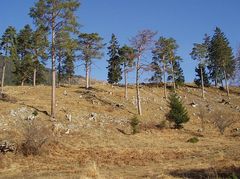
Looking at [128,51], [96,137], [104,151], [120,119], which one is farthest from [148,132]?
[128,51]

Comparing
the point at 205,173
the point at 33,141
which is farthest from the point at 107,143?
the point at 205,173

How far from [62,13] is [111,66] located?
4208 centimetres

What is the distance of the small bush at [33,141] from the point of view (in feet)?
76.3

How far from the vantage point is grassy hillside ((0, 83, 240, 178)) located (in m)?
18.0

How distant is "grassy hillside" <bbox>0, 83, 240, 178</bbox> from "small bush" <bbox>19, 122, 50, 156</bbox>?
0.23ft

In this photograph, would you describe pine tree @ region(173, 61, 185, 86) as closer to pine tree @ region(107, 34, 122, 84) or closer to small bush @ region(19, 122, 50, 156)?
pine tree @ region(107, 34, 122, 84)

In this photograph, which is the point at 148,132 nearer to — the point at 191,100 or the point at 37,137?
the point at 37,137

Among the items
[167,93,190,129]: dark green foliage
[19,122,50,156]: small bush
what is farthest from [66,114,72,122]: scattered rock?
[167,93,190,129]: dark green foliage

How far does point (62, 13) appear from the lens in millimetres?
33406

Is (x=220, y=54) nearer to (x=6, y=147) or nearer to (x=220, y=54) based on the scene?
(x=220, y=54)

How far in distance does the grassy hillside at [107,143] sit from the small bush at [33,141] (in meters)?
0.07

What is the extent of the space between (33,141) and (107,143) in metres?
7.52

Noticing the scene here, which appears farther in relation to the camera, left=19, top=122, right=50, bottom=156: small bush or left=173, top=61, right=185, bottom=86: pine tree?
left=173, top=61, right=185, bottom=86: pine tree

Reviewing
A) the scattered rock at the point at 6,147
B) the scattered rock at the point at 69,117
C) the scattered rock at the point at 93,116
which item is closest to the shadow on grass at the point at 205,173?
the scattered rock at the point at 6,147
